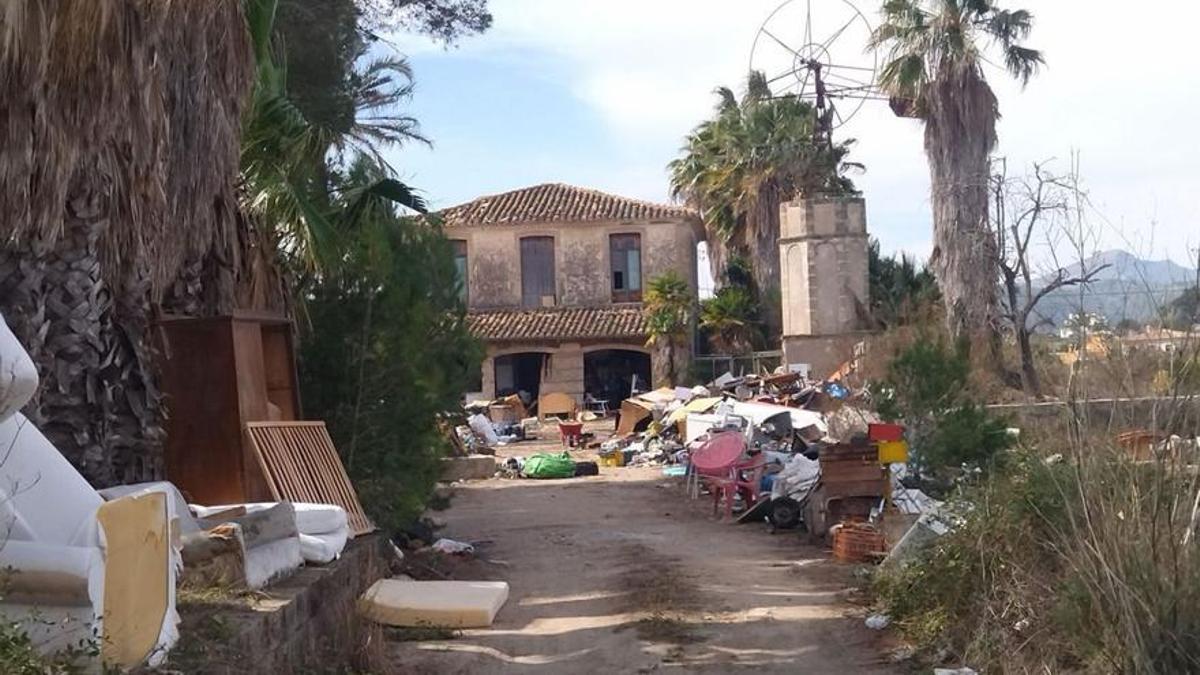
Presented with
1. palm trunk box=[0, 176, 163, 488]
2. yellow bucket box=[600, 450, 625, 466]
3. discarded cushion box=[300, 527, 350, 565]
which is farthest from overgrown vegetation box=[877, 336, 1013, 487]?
yellow bucket box=[600, 450, 625, 466]

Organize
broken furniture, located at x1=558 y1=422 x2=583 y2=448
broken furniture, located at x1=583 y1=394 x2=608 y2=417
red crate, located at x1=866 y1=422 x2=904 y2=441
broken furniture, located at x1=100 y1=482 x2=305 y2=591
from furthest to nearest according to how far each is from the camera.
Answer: broken furniture, located at x1=583 y1=394 x2=608 y2=417 < broken furniture, located at x1=558 y1=422 x2=583 y2=448 < red crate, located at x1=866 y1=422 x2=904 y2=441 < broken furniture, located at x1=100 y1=482 x2=305 y2=591

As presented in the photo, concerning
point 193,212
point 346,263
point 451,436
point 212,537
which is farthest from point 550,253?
point 212,537

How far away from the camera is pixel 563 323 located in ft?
148

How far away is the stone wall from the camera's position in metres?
6.82

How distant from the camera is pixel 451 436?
18.0 m

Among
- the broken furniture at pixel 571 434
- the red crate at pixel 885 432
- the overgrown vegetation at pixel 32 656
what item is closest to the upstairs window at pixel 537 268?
the broken furniture at pixel 571 434

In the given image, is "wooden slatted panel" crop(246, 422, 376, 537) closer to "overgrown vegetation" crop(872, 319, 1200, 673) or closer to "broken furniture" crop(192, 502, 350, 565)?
"broken furniture" crop(192, 502, 350, 565)

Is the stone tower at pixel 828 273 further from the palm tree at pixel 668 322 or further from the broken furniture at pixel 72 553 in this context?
the broken furniture at pixel 72 553

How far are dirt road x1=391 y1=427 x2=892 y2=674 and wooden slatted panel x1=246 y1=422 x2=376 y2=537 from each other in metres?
1.56

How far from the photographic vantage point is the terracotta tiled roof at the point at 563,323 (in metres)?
44.4

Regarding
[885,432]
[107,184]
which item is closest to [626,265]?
[885,432]

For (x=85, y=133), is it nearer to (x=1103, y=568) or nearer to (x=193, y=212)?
(x=193, y=212)

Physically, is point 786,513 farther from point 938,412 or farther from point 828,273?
point 828,273

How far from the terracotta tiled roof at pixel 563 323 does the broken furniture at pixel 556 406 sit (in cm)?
220
